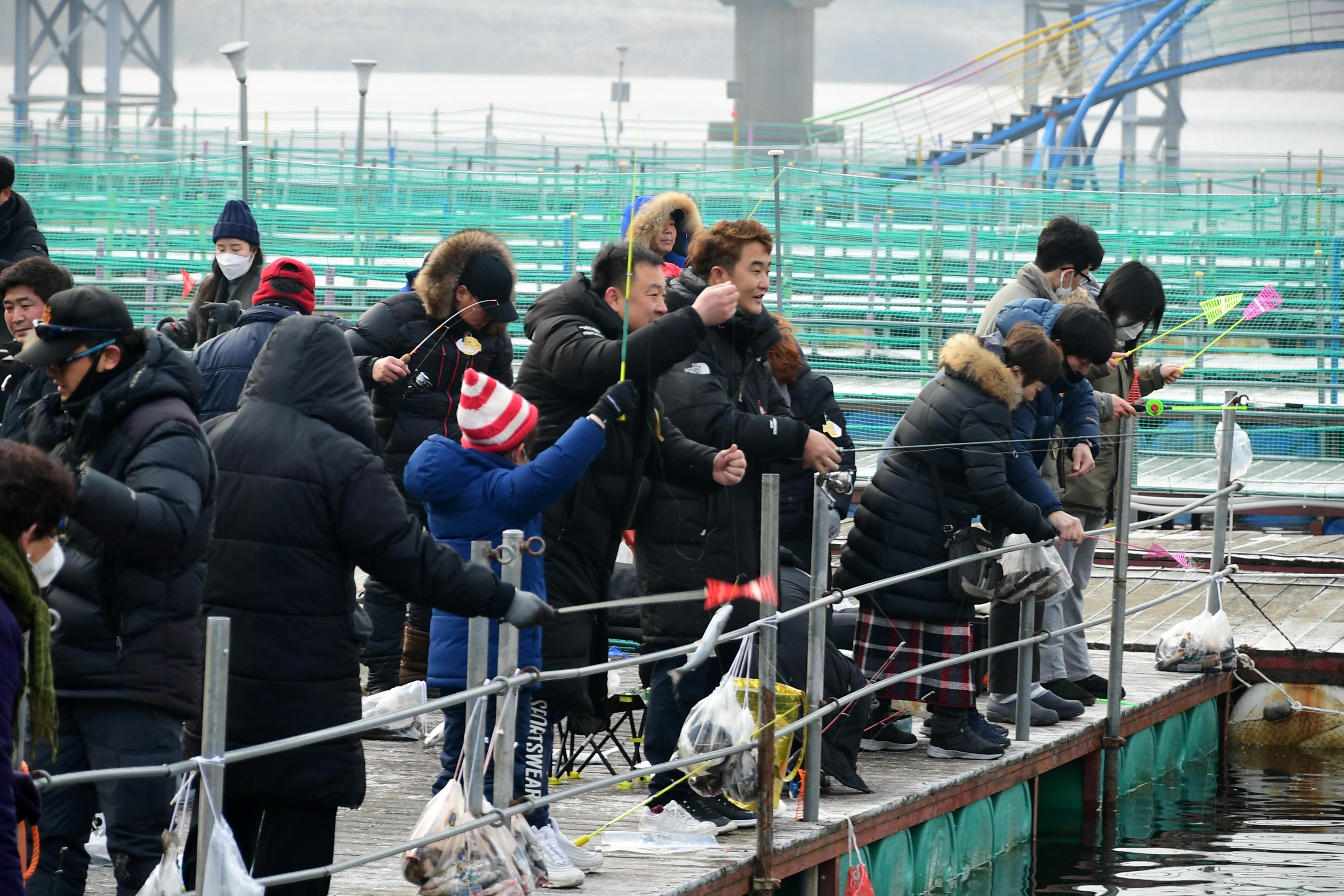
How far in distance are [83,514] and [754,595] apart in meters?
2.13

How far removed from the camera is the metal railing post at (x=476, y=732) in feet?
13.0

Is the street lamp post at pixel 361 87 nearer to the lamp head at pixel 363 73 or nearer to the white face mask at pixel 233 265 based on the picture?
the lamp head at pixel 363 73

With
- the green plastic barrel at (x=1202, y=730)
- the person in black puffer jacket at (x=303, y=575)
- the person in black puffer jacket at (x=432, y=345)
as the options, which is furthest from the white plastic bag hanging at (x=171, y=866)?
the green plastic barrel at (x=1202, y=730)

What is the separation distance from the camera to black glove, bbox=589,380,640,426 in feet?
13.9

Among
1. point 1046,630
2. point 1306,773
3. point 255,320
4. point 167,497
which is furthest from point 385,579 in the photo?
point 1306,773

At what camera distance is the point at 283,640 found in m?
3.68

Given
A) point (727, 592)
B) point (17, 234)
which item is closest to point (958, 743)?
point (727, 592)

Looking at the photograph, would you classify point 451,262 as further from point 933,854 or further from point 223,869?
point 223,869

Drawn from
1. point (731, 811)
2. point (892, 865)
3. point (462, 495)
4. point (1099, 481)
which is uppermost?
point (462, 495)

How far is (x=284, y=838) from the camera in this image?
3.73 meters

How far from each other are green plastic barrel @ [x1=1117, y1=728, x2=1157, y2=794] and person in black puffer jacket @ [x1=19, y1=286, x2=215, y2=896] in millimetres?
4638

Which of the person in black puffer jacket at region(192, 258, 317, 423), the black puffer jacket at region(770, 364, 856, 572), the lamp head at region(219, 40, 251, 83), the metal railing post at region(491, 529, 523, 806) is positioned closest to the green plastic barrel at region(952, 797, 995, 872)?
the black puffer jacket at region(770, 364, 856, 572)

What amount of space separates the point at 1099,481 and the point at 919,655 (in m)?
1.32

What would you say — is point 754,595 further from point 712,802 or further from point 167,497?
point 167,497
